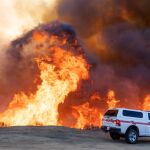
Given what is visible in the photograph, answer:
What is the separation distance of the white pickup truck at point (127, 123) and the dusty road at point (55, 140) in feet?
2.38

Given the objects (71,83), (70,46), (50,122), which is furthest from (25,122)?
(70,46)

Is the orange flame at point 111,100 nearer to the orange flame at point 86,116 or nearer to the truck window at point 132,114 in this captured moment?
the orange flame at point 86,116

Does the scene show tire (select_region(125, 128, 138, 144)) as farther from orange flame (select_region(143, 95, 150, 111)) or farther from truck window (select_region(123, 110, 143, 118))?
orange flame (select_region(143, 95, 150, 111))

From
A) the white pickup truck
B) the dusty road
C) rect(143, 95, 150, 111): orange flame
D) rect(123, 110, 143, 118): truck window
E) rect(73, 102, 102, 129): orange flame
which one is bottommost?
the dusty road

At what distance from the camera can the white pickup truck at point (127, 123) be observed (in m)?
27.6

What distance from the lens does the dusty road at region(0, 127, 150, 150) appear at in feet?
80.3

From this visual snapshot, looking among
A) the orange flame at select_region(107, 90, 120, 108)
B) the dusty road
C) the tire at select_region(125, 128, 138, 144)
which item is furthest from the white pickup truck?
the orange flame at select_region(107, 90, 120, 108)

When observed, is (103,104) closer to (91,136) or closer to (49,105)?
(49,105)

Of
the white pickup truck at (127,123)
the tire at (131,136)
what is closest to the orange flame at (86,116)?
the white pickup truck at (127,123)

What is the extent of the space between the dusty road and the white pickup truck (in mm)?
726

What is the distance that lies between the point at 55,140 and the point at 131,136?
16.7 ft

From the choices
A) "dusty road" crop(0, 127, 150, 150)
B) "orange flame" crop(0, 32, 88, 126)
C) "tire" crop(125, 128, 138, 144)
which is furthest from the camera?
"orange flame" crop(0, 32, 88, 126)

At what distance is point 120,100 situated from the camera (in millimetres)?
55656

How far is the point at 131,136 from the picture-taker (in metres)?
28.2
